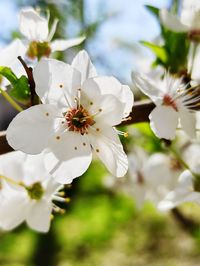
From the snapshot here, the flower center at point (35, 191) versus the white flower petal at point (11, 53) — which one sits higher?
the white flower petal at point (11, 53)

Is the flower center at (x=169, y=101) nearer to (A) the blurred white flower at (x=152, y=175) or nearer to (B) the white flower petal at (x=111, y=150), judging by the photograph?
(B) the white flower petal at (x=111, y=150)

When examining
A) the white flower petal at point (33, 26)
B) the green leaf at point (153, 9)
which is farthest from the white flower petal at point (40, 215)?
the green leaf at point (153, 9)

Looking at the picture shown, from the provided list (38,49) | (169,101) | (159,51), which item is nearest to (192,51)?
(159,51)

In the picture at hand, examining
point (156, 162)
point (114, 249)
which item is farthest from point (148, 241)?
point (156, 162)

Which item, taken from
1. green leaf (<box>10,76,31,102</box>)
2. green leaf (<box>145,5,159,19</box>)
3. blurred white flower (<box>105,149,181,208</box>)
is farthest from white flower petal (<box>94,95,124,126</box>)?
blurred white flower (<box>105,149,181,208</box>)

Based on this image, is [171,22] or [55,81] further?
[171,22]

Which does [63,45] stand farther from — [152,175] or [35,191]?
[152,175]

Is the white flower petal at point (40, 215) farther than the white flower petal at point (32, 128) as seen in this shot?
Yes

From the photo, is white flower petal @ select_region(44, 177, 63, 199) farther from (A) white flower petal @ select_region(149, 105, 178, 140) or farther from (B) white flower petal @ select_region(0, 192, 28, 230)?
(A) white flower petal @ select_region(149, 105, 178, 140)
